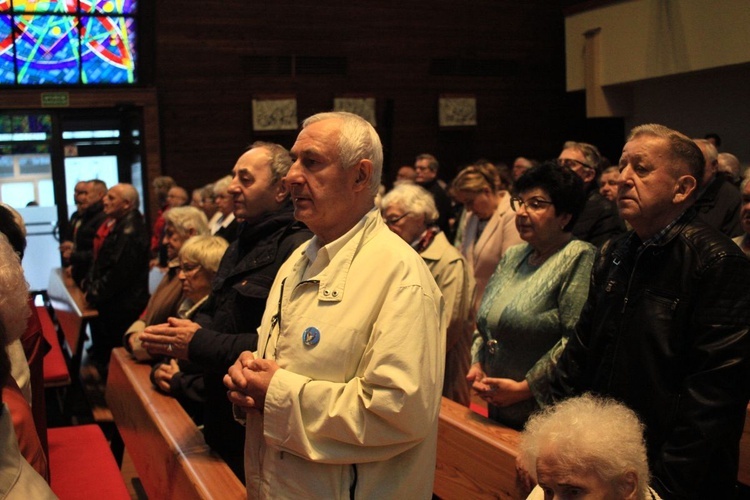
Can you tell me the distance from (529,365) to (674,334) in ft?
2.85

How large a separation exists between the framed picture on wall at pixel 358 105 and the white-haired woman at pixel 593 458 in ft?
39.2

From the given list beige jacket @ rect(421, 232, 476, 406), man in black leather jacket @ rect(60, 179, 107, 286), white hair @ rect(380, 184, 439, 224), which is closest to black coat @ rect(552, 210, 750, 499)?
beige jacket @ rect(421, 232, 476, 406)

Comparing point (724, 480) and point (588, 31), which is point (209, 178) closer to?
point (588, 31)

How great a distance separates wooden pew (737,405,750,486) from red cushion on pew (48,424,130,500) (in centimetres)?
221

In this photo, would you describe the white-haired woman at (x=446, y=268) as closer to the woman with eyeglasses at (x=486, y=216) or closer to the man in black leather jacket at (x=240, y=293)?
the woman with eyeglasses at (x=486, y=216)

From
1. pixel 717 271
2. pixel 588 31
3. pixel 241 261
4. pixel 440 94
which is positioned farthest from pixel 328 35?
pixel 717 271

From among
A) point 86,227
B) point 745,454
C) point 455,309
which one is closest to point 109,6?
point 86,227

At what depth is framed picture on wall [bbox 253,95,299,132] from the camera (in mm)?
13055

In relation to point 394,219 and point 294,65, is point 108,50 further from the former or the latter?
point 394,219

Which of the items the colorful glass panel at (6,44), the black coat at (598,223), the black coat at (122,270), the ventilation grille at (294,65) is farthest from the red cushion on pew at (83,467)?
the ventilation grille at (294,65)

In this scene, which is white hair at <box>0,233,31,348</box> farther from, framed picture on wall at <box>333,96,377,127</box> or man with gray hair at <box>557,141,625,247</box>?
framed picture on wall at <box>333,96,377,127</box>

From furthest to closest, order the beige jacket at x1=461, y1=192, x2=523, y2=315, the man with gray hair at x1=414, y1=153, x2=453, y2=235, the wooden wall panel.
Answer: the wooden wall panel
the man with gray hair at x1=414, y1=153, x2=453, y2=235
the beige jacket at x1=461, y1=192, x2=523, y2=315

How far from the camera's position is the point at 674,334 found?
2188 mm

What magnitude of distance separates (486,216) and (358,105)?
8560mm
